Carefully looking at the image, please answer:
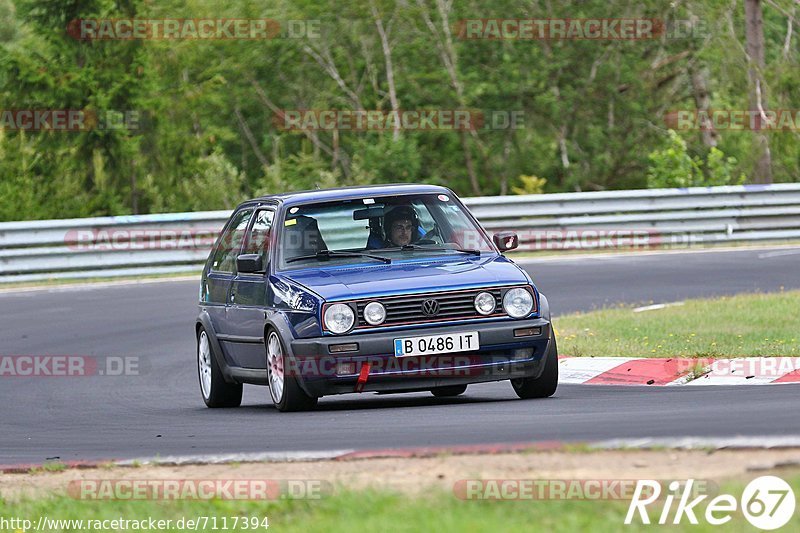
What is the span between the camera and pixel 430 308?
9930 mm

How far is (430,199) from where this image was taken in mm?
11461

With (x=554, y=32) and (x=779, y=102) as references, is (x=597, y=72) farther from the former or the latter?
(x=779, y=102)

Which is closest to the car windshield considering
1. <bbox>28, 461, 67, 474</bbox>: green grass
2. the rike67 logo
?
<bbox>28, 461, 67, 474</bbox>: green grass

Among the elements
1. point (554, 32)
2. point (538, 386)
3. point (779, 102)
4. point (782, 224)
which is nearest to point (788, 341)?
point (538, 386)

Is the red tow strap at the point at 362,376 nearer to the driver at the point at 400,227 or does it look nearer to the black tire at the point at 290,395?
the black tire at the point at 290,395

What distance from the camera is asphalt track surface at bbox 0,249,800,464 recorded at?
26.0ft

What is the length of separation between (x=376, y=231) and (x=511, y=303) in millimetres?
1520

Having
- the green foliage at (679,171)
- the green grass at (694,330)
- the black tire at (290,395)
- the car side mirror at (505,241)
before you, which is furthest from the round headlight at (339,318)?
the green foliage at (679,171)

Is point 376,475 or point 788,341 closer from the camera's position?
point 376,475

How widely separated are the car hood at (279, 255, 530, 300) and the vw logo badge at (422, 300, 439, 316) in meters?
0.08

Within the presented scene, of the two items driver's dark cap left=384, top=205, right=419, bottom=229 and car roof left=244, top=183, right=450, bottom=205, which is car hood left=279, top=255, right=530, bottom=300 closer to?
driver's dark cap left=384, top=205, right=419, bottom=229

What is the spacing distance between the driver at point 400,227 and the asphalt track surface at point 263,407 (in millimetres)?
1189

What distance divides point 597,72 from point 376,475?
36474 millimetres

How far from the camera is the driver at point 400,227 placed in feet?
36.6
